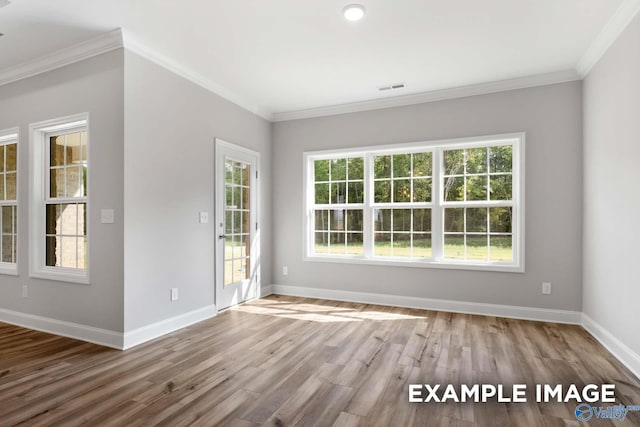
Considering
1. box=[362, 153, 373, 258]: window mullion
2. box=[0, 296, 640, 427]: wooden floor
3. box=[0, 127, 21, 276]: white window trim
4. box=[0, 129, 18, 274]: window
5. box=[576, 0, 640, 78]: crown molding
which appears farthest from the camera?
box=[362, 153, 373, 258]: window mullion

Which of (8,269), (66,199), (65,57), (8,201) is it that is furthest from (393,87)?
Result: (8,269)

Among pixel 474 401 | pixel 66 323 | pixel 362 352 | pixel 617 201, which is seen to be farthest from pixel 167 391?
pixel 617 201

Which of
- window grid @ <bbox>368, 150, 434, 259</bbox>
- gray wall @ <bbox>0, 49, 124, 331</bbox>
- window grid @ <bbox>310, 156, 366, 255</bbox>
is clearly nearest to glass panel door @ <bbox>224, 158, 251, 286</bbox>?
window grid @ <bbox>310, 156, 366, 255</bbox>

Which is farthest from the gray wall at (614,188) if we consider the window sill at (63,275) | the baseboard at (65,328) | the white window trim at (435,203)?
the window sill at (63,275)

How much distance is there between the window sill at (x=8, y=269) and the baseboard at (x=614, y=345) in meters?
5.94

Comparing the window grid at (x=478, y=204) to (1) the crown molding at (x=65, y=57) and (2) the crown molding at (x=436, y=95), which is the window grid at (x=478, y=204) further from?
(1) the crown molding at (x=65, y=57)

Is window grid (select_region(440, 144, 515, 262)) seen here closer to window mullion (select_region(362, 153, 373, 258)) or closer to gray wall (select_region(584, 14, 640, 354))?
gray wall (select_region(584, 14, 640, 354))

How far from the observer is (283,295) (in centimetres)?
530

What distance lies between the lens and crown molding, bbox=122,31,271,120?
3.18 m

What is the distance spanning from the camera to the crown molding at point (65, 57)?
311cm

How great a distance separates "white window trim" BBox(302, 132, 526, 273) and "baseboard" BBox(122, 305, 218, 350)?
1.72 metres

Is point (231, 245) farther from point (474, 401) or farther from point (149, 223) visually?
point (474, 401)

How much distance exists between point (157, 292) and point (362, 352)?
6.88 feet

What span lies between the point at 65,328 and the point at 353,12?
3991 millimetres
